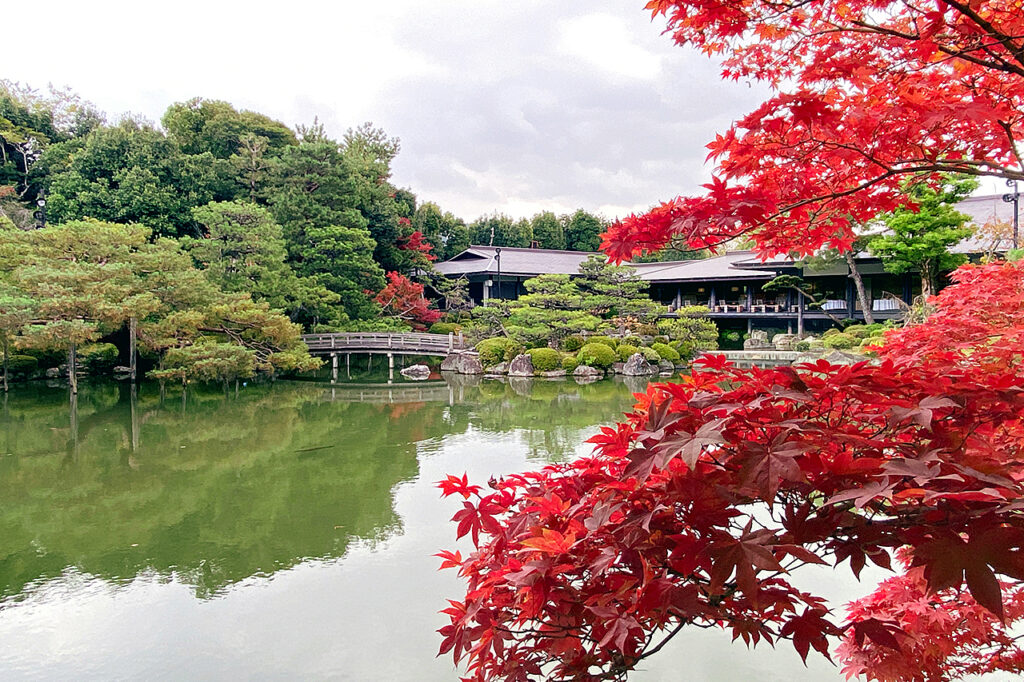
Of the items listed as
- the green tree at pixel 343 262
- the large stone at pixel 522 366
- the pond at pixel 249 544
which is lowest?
the pond at pixel 249 544

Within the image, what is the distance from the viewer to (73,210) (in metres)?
15.4

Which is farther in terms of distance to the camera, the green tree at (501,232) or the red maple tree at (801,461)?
the green tree at (501,232)

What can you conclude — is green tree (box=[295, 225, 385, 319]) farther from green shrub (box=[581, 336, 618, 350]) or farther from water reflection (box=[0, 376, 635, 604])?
green shrub (box=[581, 336, 618, 350])

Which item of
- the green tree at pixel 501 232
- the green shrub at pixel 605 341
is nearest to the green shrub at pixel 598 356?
the green shrub at pixel 605 341

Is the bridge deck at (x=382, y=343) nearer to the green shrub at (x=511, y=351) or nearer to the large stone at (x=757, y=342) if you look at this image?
the green shrub at (x=511, y=351)

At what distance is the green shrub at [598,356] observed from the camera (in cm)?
1519

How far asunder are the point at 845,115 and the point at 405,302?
17.0m

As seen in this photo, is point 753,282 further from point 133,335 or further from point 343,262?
point 133,335

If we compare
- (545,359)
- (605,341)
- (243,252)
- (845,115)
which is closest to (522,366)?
(545,359)

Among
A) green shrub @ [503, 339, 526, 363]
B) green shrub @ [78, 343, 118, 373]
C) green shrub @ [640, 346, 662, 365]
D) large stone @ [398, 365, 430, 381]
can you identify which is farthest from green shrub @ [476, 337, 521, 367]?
green shrub @ [78, 343, 118, 373]

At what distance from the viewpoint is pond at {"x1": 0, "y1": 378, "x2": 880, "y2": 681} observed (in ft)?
10.4

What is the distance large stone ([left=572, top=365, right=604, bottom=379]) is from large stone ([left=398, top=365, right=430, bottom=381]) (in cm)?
351

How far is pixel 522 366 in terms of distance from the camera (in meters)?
15.4

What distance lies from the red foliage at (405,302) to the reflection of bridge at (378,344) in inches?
54.5
